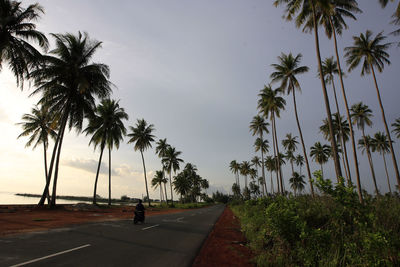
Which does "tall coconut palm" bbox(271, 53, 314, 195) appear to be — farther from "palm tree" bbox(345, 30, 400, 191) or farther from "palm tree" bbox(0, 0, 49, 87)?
"palm tree" bbox(0, 0, 49, 87)

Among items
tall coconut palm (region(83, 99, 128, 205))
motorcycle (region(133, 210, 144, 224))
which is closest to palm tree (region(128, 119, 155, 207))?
tall coconut palm (region(83, 99, 128, 205))

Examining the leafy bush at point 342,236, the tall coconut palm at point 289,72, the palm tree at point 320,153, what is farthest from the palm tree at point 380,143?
the leafy bush at point 342,236

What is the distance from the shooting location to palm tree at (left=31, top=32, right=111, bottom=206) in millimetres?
19609

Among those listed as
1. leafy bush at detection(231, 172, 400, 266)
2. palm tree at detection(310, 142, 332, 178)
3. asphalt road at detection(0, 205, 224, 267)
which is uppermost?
palm tree at detection(310, 142, 332, 178)

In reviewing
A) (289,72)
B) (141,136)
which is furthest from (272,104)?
(141,136)

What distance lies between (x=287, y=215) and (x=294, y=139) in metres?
52.6

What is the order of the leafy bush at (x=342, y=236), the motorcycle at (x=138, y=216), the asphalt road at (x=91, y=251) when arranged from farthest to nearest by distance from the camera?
the motorcycle at (x=138, y=216) < the asphalt road at (x=91, y=251) < the leafy bush at (x=342, y=236)

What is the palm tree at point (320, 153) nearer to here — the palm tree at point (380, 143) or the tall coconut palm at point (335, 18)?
the palm tree at point (380, 143)

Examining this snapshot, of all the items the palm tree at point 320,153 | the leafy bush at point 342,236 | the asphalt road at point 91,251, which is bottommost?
the asphalt road at point 91,251

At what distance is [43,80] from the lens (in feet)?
67.1

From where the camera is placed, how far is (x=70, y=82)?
21.1 m

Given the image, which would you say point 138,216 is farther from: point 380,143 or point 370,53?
point 380,143

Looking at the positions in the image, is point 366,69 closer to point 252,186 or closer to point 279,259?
point 279,259

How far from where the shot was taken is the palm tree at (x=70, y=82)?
1961 centimetres
